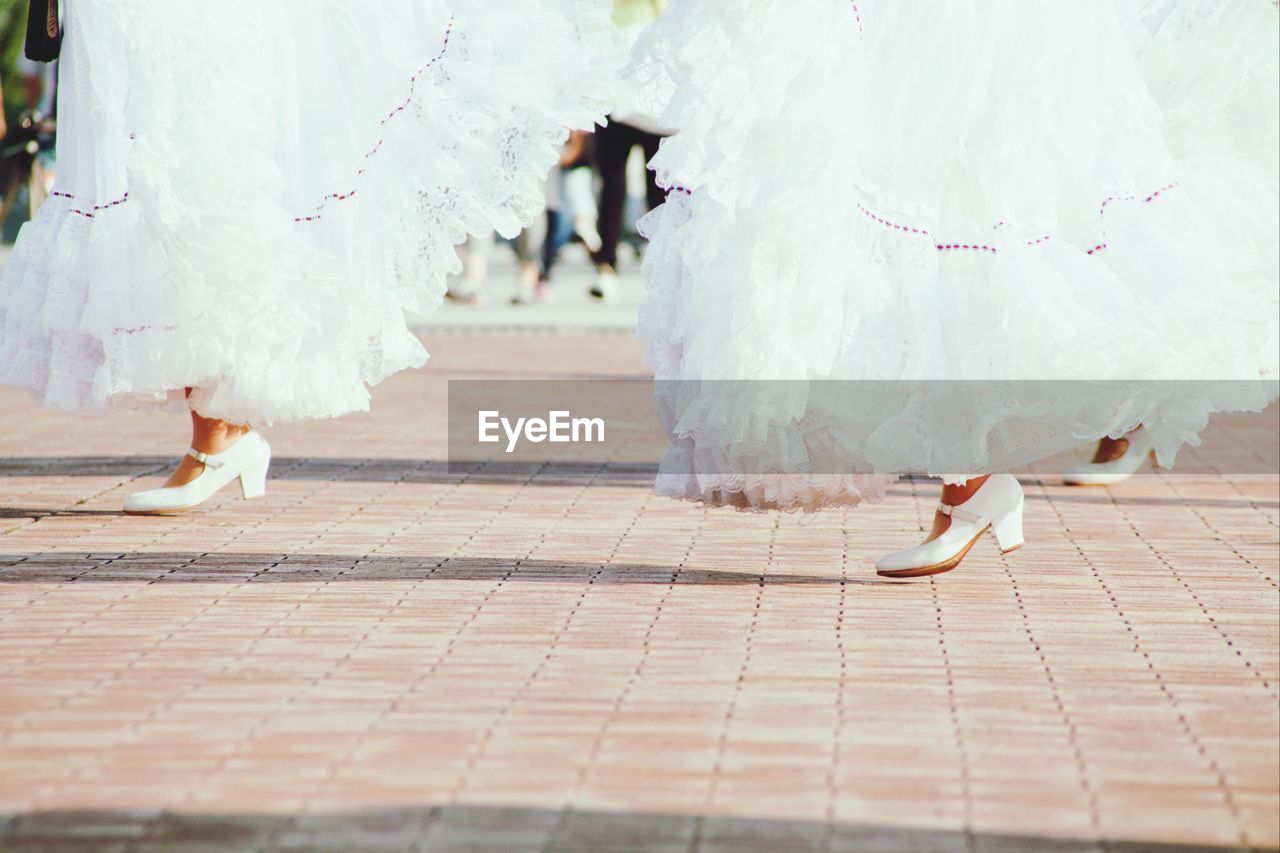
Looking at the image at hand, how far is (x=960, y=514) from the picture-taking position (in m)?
4.43

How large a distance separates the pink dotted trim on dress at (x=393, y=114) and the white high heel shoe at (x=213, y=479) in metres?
0.75

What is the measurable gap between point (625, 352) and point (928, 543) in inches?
252

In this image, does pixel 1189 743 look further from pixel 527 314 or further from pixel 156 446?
pixel 527 314

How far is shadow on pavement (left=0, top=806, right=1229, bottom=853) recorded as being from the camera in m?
2.58

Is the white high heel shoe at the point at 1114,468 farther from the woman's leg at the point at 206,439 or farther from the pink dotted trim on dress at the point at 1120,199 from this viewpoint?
the woman's leg at the point at 206,439

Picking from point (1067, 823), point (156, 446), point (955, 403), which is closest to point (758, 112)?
point (955, 403)

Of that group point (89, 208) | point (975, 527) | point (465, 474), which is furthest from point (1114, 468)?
point (89, 208)

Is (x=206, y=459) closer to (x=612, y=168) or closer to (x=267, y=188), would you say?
(x=267, y=188)

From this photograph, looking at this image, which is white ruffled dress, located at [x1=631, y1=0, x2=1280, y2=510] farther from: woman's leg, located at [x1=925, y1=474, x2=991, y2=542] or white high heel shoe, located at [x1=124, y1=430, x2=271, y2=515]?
white high heel shoe, located at [x1=124, y1=430, x2=271, y2=515]

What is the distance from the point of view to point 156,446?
691 centimetres

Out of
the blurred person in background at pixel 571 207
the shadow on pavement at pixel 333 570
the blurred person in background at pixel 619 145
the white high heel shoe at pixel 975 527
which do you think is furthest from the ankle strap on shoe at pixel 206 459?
the blurred person in background at pixel 571 207

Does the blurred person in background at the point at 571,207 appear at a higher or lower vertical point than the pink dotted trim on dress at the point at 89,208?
lower

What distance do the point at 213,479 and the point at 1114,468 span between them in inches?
121

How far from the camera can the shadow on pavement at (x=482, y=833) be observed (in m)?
2.58
